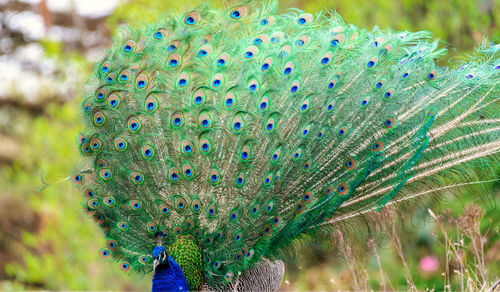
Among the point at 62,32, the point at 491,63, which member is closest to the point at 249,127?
the point at 491,63

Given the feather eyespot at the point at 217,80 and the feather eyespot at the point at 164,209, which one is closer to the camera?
the feather eyespot at the point at 217,80

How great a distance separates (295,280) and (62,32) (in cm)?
593

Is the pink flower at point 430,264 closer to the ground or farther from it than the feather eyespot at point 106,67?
closer to the ground

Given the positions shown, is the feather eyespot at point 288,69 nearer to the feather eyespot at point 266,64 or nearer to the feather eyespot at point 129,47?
the feather eyespot at point 266,64

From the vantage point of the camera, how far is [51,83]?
29.8ft

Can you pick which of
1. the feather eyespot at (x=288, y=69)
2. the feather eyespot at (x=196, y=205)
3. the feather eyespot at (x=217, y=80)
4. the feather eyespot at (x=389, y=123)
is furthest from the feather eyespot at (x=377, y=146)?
the feather eyespot at (x=196, y=205)

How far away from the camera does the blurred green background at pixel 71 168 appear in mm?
5941

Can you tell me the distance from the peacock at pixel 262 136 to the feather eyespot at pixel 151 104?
14mm

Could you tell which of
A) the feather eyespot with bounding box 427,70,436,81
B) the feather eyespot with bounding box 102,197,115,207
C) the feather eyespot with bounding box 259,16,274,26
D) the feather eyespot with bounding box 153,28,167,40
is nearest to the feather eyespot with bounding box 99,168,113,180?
the feather eyespot with bounding box 102,197,115,207

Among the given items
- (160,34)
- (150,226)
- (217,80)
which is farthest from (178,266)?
(160,34)

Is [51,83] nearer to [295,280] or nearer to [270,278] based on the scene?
[295,280]

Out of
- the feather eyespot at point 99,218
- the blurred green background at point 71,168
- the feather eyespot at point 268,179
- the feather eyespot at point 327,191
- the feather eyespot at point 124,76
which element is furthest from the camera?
the blurred green background at point 71,168

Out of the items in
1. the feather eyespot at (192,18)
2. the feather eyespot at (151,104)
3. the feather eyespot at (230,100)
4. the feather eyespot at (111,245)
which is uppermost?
the feather eyespot at (192,18)

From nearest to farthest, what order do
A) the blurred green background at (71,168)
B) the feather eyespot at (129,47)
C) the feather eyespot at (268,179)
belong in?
the feather eyespot at (268,179)
the feather eyespot at (129,47)
the blurred green background at (71,168)
